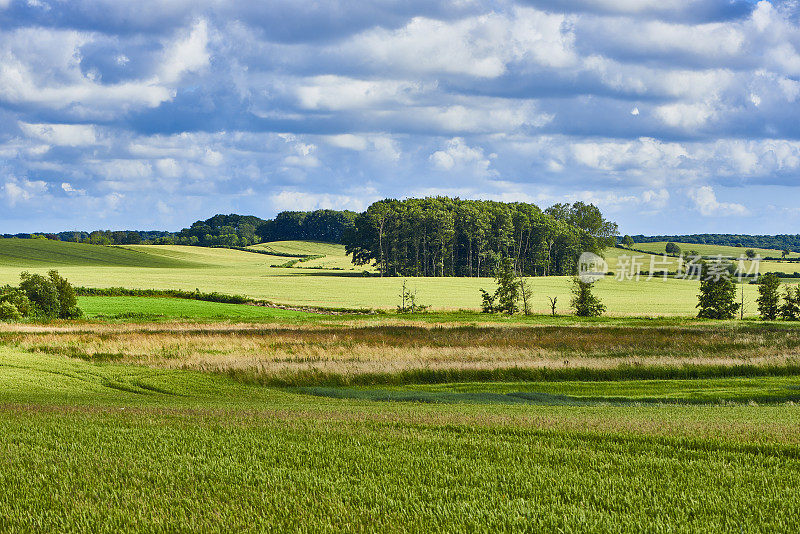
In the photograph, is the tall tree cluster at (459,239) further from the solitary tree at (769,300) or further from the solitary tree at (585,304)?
the solitary tree at (769,300)

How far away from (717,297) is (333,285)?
5614cm

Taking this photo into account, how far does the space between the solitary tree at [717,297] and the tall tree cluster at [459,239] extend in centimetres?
6942

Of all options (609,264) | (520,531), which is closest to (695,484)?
(520,531)

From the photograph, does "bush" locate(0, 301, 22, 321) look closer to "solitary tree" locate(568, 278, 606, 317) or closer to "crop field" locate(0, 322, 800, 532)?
"crop field" locate(0, 322, 800, 532)

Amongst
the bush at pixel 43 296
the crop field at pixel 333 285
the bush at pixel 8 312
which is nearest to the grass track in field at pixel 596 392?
the bush at pixel 8 312

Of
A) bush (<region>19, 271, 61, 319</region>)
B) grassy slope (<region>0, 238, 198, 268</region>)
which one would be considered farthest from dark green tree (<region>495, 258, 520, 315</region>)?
grassy slope (<region>0, 238, 198, 268</region>)

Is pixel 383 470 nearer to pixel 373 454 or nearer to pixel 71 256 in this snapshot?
pixel 373 454

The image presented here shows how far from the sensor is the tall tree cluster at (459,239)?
487 ft

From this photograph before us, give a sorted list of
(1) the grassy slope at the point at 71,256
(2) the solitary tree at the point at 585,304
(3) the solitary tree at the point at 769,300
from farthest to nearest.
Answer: (1) the grassy slope at the point at 71,256 → (3) the solitary tree at the point at 769,300 → (2) the solitary tree at the point at 585,304

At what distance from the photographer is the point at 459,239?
15650 cm

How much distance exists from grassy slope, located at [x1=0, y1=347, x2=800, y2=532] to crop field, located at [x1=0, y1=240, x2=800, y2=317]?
67.3 m

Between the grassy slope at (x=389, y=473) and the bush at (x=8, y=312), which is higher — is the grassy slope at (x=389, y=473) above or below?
above

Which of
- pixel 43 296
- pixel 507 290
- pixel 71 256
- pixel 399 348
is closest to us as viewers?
pixel 399 348

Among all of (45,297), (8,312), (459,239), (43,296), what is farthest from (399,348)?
(459,239)
